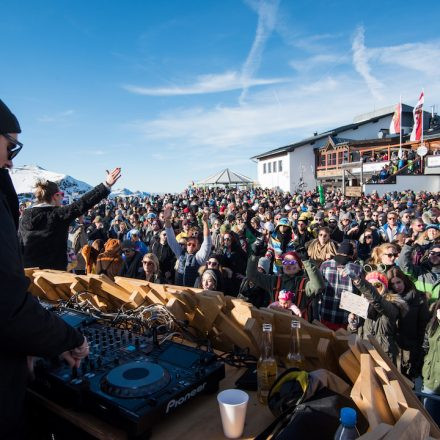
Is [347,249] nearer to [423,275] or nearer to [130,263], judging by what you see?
[423,275]

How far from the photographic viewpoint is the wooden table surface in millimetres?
1359

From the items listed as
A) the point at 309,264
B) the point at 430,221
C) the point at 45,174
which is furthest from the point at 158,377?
the point at 45,174

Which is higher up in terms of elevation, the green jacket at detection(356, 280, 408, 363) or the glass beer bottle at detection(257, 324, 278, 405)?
the glass beer bottle at detection(257, 324, 278, 405)

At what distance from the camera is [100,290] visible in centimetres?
263

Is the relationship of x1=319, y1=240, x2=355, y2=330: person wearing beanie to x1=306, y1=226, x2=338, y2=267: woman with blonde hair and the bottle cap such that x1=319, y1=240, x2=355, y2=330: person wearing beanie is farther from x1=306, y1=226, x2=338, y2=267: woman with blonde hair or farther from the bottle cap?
the bottle cap

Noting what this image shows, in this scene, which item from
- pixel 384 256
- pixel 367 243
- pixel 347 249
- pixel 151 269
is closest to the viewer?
pixel 384 256

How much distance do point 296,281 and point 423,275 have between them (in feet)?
6.20

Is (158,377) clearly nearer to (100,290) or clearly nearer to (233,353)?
(233,353)

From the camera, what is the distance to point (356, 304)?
9.35ft

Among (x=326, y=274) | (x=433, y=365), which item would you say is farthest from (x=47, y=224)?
(x=433, y=365)

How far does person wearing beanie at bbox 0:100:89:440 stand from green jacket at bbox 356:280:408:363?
296cm

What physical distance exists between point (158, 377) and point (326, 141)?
134ft

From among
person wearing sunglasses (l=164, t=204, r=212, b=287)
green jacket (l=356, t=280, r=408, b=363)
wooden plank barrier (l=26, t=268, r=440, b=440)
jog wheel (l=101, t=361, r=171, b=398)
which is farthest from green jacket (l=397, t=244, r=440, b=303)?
jog wheel (l=101, t=361, r=171, b=398)

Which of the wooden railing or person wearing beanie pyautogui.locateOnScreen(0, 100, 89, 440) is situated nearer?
person wearing beanie pyautogui.locateOnScreen(0, 100, 89, 440)
